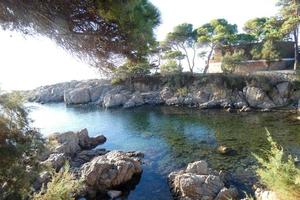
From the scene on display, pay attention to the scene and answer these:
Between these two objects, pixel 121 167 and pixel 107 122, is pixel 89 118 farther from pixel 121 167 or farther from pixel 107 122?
pixel 121 167

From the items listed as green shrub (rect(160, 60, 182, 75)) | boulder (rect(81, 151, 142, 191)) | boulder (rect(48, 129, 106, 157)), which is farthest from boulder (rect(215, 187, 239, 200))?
green shrub (rect(160, 60, 182, 75))

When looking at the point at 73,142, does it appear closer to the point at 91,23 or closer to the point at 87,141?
the point at 87,141

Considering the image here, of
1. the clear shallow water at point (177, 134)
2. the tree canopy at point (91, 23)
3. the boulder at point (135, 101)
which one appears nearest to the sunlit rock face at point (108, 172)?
the clear shallow water at point (177, 134)

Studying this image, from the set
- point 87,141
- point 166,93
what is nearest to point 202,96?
point 166,93

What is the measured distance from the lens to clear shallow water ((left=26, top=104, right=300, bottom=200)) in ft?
51.1

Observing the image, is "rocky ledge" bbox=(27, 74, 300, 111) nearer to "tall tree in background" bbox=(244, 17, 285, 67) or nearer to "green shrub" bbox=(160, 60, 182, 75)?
"green shrub" bbox=(160, 60, 182, 75)

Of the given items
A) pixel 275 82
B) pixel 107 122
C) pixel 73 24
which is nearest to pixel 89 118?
pixel 107 122

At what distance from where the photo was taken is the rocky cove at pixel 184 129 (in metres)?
13.6

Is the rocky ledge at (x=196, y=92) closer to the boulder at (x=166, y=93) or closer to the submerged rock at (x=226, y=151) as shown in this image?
the boulder at (x=166, y=93)

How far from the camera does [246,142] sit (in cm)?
1883

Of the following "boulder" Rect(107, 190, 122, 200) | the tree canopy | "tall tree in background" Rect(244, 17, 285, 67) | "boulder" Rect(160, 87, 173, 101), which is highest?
"tall tree in background" Rect(244, 17, 285, 67)

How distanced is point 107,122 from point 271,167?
80.3ft

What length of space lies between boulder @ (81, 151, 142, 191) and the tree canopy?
321 inches

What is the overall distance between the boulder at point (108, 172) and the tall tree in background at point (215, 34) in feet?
80.9
